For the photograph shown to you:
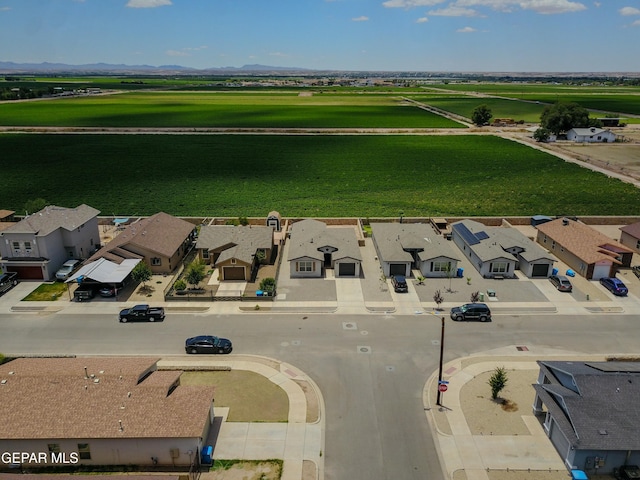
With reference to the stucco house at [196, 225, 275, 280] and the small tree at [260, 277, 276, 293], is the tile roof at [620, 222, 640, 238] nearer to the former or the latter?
the stucco house at [196, 225, 275, 280]

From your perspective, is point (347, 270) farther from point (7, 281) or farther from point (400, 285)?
point (7, 281)

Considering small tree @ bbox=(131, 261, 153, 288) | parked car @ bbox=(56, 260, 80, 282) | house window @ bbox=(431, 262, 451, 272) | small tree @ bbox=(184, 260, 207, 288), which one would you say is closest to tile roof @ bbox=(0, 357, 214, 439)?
small tree @ bbox=(184, 260, 207, 288)

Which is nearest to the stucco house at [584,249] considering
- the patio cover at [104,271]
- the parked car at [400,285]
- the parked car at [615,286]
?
the parked car at [615,286]

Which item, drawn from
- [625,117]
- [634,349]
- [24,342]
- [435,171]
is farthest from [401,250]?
[625,117]

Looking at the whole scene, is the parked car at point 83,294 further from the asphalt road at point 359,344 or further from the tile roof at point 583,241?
the tile roof at point 583,241

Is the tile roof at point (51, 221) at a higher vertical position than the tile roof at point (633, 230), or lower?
higher
